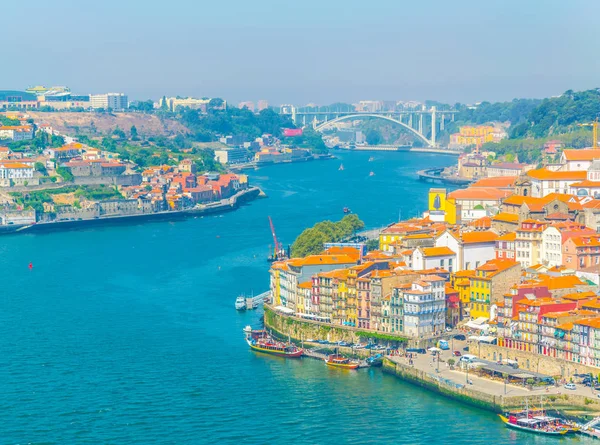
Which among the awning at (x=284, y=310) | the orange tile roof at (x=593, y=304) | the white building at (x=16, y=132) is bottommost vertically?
the awning at (x=284, y=310)

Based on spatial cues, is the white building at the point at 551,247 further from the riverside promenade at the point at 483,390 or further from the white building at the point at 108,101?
the white building at the point at 108,101

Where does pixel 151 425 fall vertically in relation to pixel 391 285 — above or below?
below

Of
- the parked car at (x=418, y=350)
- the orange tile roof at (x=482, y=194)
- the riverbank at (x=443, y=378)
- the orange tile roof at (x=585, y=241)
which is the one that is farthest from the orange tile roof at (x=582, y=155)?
the parked car at (x=418, y=350)

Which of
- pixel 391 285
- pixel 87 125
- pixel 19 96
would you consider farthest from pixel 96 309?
pixel 19 96

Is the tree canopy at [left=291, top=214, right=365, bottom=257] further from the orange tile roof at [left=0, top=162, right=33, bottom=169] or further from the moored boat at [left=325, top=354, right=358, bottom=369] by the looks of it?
the orange tile roof at [left=0, top=162, right=33, bottom=169]

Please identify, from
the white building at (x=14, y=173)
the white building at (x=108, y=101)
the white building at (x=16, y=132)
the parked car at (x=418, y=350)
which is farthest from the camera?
the white building at (x=108, y=101)

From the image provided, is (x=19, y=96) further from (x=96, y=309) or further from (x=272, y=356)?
(x=272, y=356)
